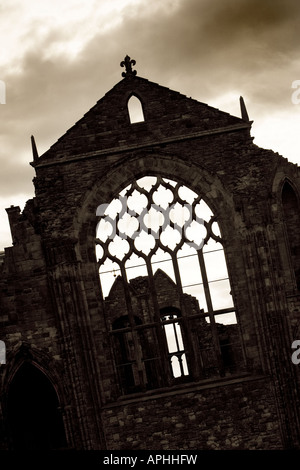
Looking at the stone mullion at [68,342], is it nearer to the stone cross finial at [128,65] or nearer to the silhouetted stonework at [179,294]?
the silhouetted stonework at [179,294]

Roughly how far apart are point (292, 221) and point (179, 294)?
3.11 meters

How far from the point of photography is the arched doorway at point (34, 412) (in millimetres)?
15875

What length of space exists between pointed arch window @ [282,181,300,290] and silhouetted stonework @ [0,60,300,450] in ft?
0.11

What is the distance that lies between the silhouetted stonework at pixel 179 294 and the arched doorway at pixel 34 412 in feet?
0.89

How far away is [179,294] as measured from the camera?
15.5 meters

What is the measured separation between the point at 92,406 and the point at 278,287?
15.9 feet

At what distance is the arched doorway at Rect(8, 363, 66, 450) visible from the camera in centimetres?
1588

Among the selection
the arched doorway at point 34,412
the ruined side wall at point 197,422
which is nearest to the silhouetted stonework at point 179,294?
the ruined side wall at point 197,422

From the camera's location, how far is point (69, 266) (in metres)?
15.6

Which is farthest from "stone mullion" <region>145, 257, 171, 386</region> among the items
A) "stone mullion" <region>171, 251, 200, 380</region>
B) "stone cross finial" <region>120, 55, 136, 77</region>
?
"stone cross finial" <region>120, 55, 136, 77</region>
